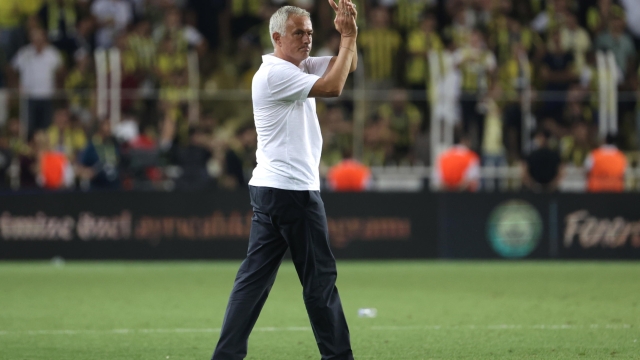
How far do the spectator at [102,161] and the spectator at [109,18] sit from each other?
2.89 meters

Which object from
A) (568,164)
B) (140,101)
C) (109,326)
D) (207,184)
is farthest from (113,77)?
(109,326)

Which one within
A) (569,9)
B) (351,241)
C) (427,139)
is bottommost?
(351,241)

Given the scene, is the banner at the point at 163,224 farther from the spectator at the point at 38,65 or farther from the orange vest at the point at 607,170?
the orange vest at the point at 607,170

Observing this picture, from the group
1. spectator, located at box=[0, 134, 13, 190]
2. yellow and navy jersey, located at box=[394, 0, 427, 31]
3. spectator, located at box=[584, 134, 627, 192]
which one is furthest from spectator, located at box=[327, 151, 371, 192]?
spectator, located at box=[0, 134, 13, 190]

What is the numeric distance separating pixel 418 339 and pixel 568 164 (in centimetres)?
1097

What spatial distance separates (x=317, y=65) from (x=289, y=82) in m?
0.40

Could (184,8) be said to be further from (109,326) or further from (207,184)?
(109,326)

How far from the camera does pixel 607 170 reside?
17.2 meters

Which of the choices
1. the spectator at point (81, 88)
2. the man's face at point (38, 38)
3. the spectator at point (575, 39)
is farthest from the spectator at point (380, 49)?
the man's face at point (38, 38)

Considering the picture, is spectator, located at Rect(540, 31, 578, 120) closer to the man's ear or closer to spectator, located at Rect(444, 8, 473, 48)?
spectator, located at Rect(444, 8, 473, 48)

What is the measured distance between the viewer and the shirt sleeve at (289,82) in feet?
→ 19.4

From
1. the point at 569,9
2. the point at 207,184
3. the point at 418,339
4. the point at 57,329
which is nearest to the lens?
the point at 418,339

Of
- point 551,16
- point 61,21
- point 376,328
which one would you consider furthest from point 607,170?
point 61,21

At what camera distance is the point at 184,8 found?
21156 millimetres
